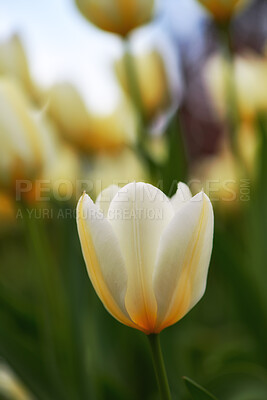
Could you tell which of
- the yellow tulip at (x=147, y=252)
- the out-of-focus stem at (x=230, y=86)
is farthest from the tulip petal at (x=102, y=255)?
the out-of-focus stem at (x=230, y=86)

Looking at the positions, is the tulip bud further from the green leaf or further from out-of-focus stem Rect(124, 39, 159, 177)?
the green leaf

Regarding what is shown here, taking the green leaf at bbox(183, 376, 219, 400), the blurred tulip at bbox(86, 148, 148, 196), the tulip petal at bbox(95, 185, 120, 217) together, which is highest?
the blurred tulip at bbox(86, 148, 148, 196)

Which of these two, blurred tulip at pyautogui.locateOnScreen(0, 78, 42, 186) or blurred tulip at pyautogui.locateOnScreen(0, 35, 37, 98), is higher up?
blurred tulip at pyautogui.locateOnScreen(0, 35, 37, 98)

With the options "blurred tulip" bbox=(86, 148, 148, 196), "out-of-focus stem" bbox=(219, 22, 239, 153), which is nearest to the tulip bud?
"blurred tulip" bbox=(86, 148, 148, 196)

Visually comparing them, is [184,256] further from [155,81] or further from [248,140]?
[155,81]

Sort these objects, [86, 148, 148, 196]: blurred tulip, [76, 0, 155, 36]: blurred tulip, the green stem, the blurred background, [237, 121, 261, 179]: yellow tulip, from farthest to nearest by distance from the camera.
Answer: [86, 148, 148, 196]: blurred tulip < [237, 121, 261, 179]: yellow tulip < [76, 0, 155, 36]: blurred tulip < the blurred background < the green stem

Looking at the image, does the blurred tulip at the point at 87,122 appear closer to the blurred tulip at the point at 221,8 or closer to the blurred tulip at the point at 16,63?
the blurred tulip at the point at 16,63

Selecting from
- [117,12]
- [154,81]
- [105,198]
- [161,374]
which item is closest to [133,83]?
[117,12]

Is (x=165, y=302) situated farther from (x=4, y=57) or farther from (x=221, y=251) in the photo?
(x=4, y=57)
